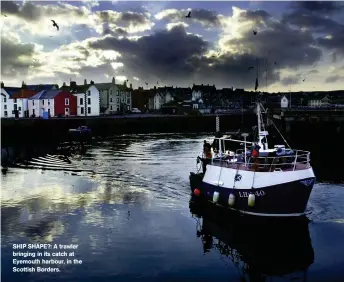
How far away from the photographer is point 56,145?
56.8 metres

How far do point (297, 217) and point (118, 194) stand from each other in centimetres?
1171

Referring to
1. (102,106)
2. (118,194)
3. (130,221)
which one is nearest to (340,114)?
(118,194)

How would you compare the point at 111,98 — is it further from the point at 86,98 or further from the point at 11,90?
the point at 11,90

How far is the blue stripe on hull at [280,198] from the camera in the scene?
65.3ft

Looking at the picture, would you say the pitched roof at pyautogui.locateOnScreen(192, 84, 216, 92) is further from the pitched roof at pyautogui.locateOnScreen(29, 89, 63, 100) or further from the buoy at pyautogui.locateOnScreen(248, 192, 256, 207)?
the buoy at pyautogui.locateOnScreen(248, 192, 256, 207)

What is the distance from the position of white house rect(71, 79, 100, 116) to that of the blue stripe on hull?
264 feet

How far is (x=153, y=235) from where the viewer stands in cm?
1911

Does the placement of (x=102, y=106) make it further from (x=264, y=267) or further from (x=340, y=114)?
(x=264, y=267)

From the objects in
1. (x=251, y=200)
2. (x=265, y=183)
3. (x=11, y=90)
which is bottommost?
(x=251, y=200)

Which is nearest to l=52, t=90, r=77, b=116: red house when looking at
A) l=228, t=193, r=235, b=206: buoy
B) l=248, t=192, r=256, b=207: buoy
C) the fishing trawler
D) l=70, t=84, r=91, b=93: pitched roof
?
l=70, t=84, r=91, b=93: pitched roof

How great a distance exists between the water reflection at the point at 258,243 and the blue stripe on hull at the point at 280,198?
49cm

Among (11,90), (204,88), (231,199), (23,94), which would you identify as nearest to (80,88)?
(23,94)

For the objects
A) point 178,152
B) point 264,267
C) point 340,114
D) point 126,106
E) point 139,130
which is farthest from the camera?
point 126,106

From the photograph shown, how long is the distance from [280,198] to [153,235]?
20.9 feet
